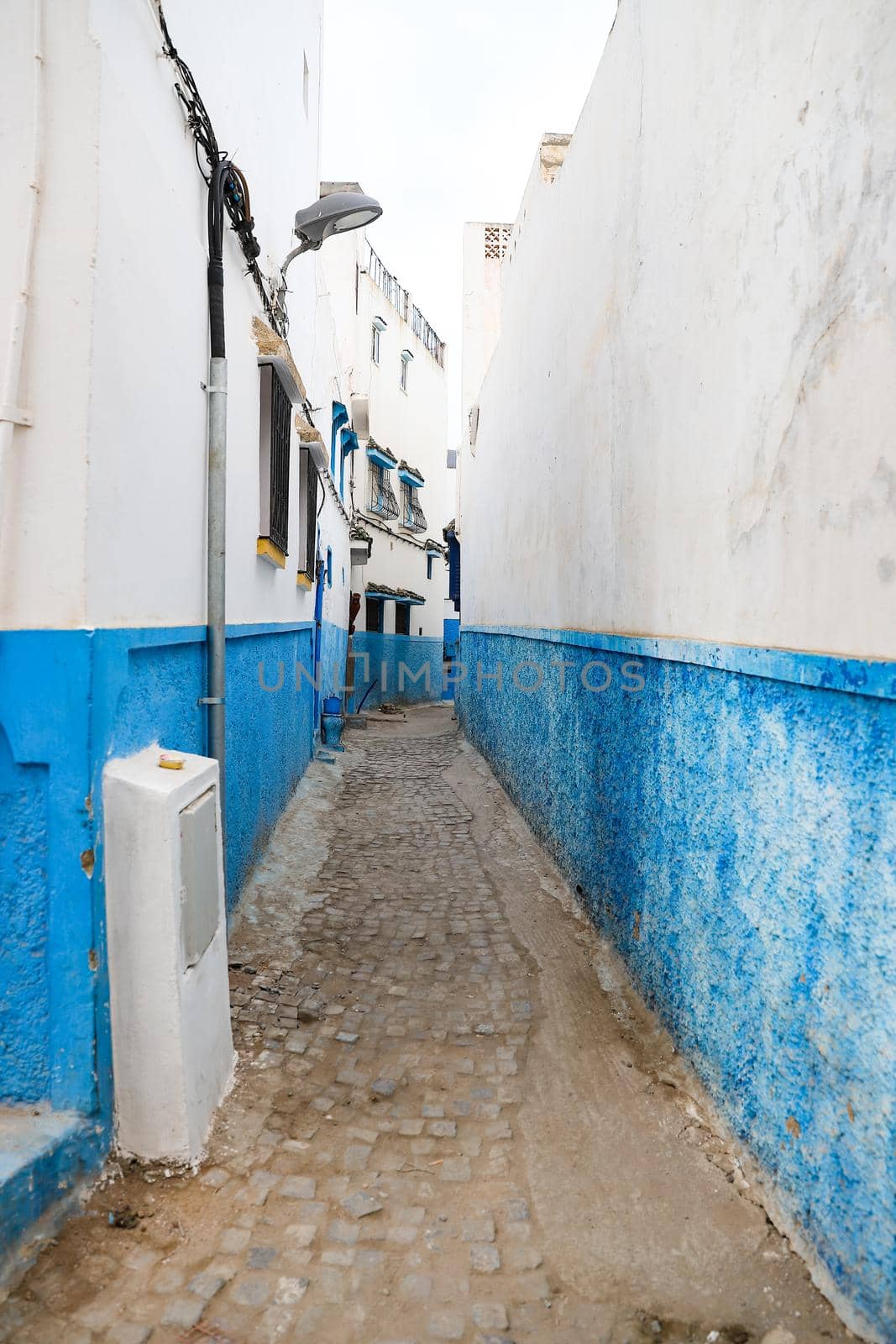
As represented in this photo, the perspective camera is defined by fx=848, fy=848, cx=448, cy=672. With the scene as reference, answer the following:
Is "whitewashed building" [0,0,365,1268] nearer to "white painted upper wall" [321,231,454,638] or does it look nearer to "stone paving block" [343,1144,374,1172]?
"stone paving block" [343,1144,374,1172]

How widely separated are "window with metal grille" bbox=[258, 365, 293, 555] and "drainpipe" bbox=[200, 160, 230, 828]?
5.37ft

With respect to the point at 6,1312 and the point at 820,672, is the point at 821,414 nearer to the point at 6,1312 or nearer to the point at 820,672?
the point at 820,672

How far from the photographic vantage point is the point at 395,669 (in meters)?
23.8

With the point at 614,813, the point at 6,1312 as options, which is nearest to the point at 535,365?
the point at 614,813

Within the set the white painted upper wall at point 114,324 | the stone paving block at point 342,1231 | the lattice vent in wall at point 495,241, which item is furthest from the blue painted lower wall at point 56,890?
the lattice vent in wall at point 495,241

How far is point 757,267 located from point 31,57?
2303 millimetres

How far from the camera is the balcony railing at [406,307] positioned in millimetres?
22953

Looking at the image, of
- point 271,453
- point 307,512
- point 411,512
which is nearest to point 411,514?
point 411,512

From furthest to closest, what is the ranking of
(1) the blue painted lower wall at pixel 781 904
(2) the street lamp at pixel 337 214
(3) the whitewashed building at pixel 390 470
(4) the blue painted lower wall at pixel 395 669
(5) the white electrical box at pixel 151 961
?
(4) the blue painted lower wall at pixel 395 669 < (3) the whitewashed building at pixel 390 470 < (2) the street lamp at pixel 337 214 < (5) the white electrical box at pixel 151 961 < (1) the blue painted lower wall at pixel 781 904

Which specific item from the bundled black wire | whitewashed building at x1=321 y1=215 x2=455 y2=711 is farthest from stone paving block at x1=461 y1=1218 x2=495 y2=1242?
whitewashed building at x1=321 y1=215 x2=455 y2=711

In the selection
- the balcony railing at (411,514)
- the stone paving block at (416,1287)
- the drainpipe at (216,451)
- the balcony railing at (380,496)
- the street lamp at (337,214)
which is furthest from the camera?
the balcony railing at (411,514)

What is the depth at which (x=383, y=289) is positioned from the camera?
23578 mm

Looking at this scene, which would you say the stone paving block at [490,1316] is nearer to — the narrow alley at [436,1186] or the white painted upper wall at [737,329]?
the narrow alley at [436,1186]

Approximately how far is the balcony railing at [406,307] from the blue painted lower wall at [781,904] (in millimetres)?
21408
